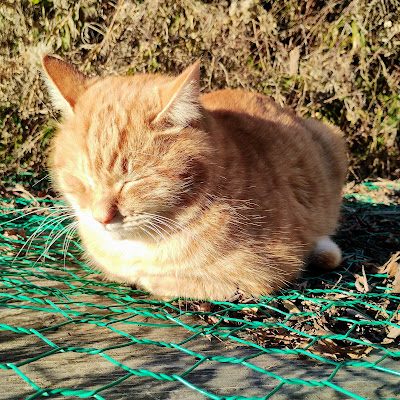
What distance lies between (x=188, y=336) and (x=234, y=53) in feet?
11.7

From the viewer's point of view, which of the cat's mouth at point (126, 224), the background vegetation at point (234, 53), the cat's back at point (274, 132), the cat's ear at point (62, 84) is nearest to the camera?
the cat's mouth at point (126, 224)

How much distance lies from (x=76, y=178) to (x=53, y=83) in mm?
439

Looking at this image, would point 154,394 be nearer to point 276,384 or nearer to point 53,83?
point 276,384

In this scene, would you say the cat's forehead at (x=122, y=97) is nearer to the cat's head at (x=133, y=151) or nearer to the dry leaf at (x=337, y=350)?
the cat's head at (x=133, y=151)

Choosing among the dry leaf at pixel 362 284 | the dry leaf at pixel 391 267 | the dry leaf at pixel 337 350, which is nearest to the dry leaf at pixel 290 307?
the dry leaf at pixel 337 350

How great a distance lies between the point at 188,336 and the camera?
5.54 feet

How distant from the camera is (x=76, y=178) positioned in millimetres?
1841

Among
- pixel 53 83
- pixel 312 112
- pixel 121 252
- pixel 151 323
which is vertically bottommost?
pixel 151 323

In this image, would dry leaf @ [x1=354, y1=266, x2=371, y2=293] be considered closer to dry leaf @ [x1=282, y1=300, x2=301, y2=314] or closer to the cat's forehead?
dry leaf @ [x1=282, y1=300, x2=301, y2=314]

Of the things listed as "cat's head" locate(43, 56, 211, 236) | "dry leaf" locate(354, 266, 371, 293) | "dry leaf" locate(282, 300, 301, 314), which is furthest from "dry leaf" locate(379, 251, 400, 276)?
"cat's head" locate(43, 56, 211, 236)

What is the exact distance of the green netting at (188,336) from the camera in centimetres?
132

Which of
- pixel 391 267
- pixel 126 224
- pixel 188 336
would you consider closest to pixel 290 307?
pixel 188 336

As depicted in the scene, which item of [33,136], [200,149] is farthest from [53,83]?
[33,136]

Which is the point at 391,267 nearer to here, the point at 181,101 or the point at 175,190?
the point at 175,190
